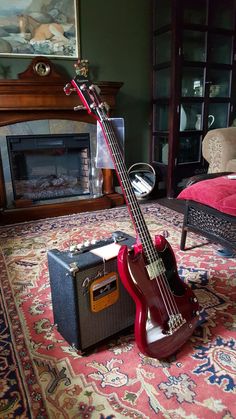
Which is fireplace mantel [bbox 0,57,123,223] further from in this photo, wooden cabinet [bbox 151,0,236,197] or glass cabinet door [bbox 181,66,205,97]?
glass cabinet door [bbox 181,66,205,97]

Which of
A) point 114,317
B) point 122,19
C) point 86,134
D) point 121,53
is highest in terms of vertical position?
point 122,19

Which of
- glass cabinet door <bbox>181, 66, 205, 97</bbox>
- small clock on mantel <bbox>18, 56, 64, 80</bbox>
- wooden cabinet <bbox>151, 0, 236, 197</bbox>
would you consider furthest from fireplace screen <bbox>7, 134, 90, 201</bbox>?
glass cabinet door <bbox>181, 66, 205, 97</bbox>

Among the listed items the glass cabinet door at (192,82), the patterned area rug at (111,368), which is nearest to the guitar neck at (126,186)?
the patterned area rug at (111,368)

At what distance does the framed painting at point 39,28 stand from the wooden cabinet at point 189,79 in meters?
0.95

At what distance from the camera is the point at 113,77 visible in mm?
3396

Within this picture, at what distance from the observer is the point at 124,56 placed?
3.41 meters

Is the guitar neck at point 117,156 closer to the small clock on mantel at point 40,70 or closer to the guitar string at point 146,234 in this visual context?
the guitar string at point 146,234

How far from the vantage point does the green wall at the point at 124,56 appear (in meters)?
3.14

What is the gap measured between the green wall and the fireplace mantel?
0.27m

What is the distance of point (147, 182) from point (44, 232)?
1.43m

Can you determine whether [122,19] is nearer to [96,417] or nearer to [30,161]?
[30,161]

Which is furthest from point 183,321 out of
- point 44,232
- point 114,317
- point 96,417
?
point 44,232

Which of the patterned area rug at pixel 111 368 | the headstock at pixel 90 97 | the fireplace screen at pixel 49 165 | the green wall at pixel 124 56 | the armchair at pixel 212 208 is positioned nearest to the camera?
the patterned area rug at pixel 111 368

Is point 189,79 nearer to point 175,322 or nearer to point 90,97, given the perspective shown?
point 90,97
